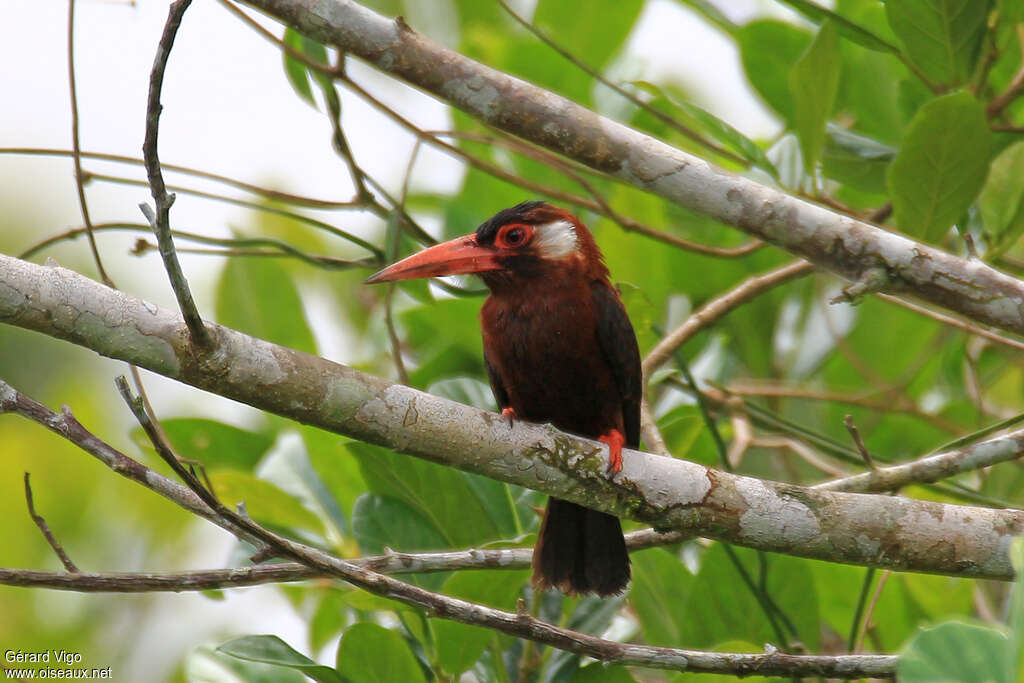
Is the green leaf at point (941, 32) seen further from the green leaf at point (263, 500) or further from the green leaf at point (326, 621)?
the green leaf at point (326, 621)

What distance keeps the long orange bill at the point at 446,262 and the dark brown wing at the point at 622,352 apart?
0.34 metres

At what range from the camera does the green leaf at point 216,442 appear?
131 inches

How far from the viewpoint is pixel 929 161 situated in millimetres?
2662

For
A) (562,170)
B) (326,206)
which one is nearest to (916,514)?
(562,170)

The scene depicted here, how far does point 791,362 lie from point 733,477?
6.35ft

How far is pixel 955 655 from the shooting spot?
1.33m

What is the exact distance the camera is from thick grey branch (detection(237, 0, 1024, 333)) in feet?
7.39

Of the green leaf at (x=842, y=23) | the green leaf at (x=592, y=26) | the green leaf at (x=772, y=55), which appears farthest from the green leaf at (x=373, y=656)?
the green leaf at (x=592, y=26)

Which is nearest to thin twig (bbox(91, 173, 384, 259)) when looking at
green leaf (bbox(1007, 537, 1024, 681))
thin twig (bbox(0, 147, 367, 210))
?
thin twig (bbox(0, 147, 367, 210))

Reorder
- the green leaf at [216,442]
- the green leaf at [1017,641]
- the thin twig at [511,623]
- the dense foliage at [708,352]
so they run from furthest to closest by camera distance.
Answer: the green leaf at [216,442], the dense foliage at [708,352], the thin twig at [511,623], the green leaf at [1017,641]

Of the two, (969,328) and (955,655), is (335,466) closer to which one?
(969,328)

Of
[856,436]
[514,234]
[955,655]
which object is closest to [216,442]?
[514,234]

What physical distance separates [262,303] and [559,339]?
116 centimetres

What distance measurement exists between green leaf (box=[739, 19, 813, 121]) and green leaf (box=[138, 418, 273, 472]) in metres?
2.05
